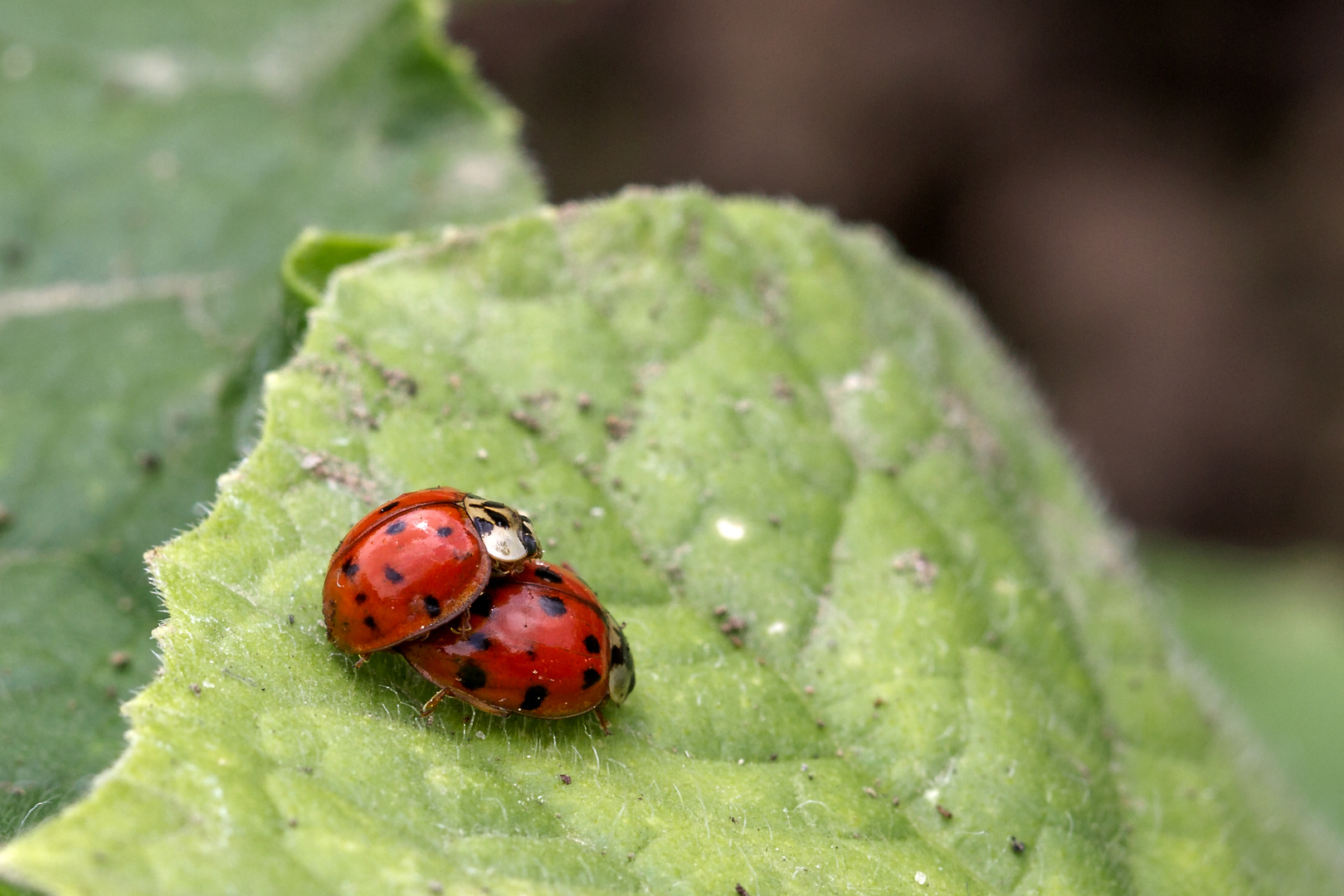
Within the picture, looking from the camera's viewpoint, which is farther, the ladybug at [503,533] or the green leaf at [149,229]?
the green leaf at [149,229]

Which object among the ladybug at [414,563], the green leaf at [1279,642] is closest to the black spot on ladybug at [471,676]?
the ladybug at [414,563]

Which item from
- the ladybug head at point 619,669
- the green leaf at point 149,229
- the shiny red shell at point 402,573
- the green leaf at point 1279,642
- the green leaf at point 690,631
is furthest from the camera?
the green leaf at point 1279,642

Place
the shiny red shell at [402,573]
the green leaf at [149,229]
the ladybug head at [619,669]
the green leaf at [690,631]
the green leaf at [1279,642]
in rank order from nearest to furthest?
the green leaf at [690,631], the shiny red shell at [402,573], the ladybug head at [619,669], the green leaf at [149,229], the green leaf at [1279,642]

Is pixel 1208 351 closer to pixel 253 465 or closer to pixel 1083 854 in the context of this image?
pixel 1083 854

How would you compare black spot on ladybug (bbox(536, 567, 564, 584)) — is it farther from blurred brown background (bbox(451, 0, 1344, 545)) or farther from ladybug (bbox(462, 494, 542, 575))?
blurred brown background (bbox(451, 0, 1344, 545))

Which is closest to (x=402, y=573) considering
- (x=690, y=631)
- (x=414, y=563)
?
(x=414, y=563)

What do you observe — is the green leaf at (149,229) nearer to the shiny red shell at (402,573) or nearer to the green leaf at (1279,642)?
the shiny red shell at (402,573)

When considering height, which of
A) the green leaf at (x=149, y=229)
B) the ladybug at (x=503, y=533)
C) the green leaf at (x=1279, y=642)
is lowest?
the green leaf at (x=1279, y=642)
